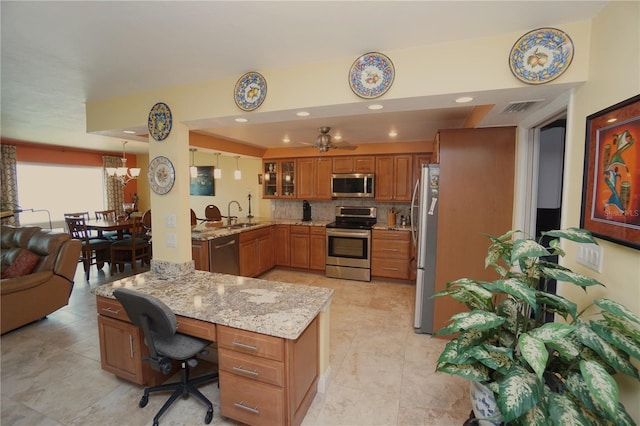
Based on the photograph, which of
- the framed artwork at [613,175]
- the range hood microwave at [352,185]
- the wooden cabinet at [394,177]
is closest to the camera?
the framed artwork at [613,175]

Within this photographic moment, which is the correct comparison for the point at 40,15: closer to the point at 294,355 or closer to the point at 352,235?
the point at 294,355

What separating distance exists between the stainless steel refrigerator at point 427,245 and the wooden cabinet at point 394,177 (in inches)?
70.7

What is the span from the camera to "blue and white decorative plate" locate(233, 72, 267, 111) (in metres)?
Result: 2.03

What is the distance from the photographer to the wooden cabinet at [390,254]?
4.39 m

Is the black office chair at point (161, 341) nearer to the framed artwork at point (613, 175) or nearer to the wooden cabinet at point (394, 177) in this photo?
the framed artwork at point (613, 175)

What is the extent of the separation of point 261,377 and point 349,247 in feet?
10.5

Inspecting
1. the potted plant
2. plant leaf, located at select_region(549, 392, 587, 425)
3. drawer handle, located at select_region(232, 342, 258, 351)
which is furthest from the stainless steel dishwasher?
plant leaf, located at select_region(549, 392, 587, 425)

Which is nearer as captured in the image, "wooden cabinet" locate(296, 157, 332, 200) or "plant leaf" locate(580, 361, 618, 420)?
"plant leaf" locate(580, 361, 618, 420)

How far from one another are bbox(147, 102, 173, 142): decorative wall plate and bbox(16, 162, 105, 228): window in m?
5.58

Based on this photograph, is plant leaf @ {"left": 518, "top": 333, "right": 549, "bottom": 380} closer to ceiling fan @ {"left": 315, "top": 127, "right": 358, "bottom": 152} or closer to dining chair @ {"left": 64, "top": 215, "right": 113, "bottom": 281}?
ceiling fan @ {"left": 315, "top": 127, "right": 358, "bottom": 152}

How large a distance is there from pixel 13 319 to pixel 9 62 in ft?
8.59

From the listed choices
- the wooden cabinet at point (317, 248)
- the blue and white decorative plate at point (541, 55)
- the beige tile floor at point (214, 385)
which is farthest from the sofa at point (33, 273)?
the blue and white decorative plate at point (541, 55)

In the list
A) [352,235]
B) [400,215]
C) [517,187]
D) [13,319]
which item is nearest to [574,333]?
[517,187]

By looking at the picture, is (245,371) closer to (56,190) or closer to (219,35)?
(219,35)
